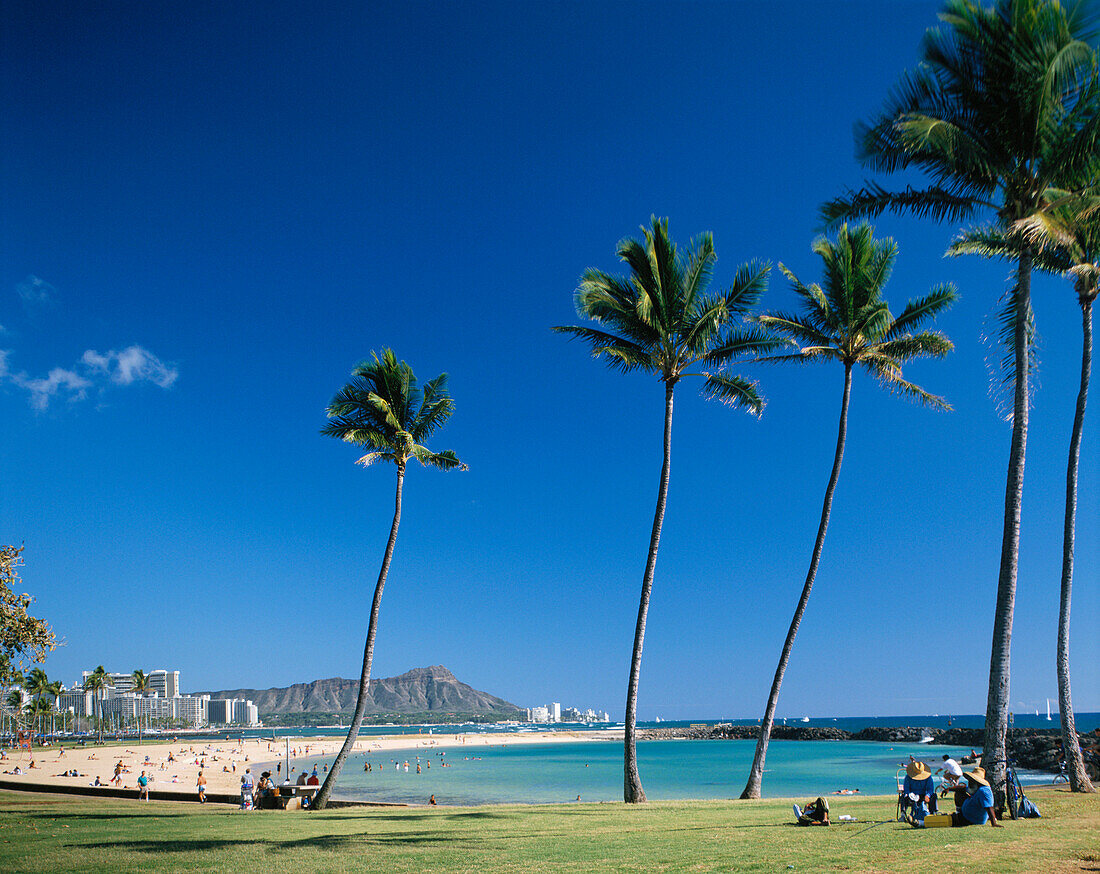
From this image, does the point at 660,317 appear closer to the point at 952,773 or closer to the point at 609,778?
→ the point at 952,773

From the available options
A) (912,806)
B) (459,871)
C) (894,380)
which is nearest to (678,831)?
(912,806)

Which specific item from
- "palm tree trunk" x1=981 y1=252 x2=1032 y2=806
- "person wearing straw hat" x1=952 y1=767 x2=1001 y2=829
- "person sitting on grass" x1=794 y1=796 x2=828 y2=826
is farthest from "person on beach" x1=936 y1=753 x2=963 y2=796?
"person sitting on grass" x1=794 y1=796 x2=828 y2=826

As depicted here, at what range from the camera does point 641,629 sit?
20.6 meters

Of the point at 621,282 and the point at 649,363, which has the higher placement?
the point at 621,282

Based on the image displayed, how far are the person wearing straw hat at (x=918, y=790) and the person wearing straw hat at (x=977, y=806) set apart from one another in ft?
2.00

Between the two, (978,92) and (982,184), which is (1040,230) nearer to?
(982,184)

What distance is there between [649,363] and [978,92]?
10.3m

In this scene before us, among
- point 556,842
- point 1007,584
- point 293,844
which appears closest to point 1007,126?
point 1007,584

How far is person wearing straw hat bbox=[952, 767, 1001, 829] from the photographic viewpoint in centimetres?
1129

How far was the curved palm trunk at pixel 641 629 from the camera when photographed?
1984 centimetres

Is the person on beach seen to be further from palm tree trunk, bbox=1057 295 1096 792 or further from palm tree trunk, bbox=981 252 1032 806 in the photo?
palm tree trunk, bbox=1057 295 1096 792

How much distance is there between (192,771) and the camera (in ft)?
214

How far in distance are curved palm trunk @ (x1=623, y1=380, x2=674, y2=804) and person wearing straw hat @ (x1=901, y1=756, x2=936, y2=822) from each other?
7.95m

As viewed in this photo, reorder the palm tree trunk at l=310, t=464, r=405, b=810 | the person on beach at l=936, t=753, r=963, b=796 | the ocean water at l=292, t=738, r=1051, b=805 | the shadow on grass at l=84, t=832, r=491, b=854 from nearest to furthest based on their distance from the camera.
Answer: the shadow on grass at l=84, t=832, r=491, b=854, the person on beach at l=936, t=753, r=963, b=796, the palm tree trunk at l=310, t=464, r=405, b=810, the ocean water at l=292, t=738, r=1051, b=805
